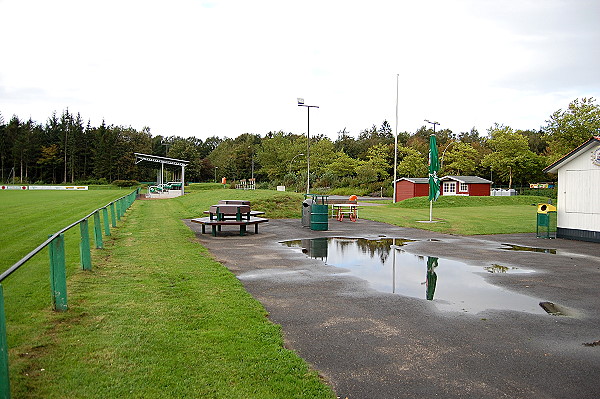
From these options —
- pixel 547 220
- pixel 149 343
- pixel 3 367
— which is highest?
pixel 547 220

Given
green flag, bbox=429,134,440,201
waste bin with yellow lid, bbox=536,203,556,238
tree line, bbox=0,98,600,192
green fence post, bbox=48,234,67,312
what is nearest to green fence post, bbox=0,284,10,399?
green fence post, bbox=48,234,67,312

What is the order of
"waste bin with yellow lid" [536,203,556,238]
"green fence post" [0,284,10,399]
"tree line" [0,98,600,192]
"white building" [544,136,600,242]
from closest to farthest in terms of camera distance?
"green fence post" [0,284,10,399], "white building" [544,136,600,242], "waste bin with yellow lid" [536,203,556,238], "tree line" [0,98,600,192]

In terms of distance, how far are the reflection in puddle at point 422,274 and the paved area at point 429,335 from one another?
0.36 m

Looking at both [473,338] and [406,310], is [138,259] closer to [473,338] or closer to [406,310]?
[406,310]

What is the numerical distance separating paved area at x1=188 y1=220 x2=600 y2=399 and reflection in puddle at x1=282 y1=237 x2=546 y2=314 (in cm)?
36

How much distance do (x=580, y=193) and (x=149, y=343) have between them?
16380 millimetres

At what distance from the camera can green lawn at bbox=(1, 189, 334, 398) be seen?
4355 mm

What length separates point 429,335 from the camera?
6109mm

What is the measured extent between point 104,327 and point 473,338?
4478 millimetres

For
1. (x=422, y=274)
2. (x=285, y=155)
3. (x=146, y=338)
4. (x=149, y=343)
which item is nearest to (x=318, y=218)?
(x=422, y=274)

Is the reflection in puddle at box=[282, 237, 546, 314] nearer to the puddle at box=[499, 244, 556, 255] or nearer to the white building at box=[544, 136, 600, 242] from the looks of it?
the puddle at box=[499, 244, 556, 255]

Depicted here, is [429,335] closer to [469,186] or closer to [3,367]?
[3,367]

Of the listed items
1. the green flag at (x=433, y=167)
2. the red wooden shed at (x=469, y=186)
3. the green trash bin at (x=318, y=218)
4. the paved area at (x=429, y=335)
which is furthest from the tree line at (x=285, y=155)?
the paved area at (x=429, y=335)

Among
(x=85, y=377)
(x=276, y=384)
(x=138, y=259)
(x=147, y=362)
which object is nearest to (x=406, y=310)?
(x=276, y=384)
